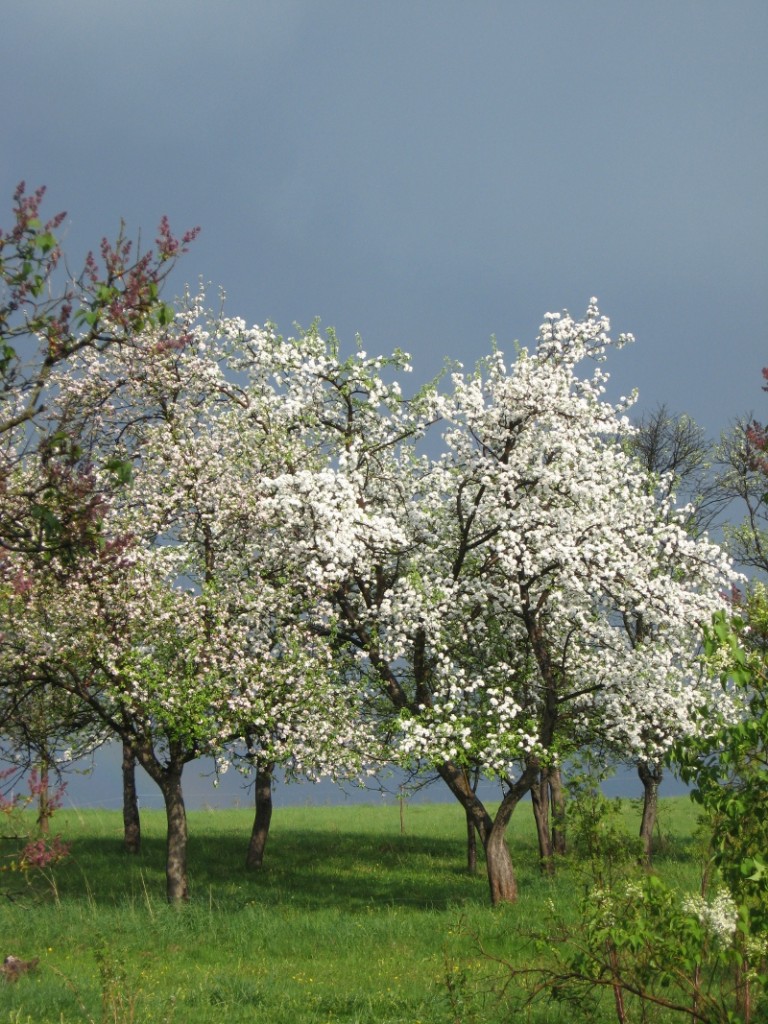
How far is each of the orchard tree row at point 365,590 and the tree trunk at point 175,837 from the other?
2.0 inches

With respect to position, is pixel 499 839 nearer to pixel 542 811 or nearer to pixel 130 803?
pixel 542 811

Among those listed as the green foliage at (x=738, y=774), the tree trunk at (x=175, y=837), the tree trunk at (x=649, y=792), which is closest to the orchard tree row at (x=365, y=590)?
the tree trunk at (x=175, y=837)

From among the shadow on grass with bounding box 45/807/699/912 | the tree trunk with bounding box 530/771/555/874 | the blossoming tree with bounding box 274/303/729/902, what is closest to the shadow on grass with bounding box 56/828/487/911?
the shadow on grass with bounding box 45/807/699/912

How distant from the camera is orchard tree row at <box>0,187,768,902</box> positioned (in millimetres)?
21828

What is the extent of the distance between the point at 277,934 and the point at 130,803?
504 inches

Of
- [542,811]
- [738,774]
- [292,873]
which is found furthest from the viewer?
[542,811]

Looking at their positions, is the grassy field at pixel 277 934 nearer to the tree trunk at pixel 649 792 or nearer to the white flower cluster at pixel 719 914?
the tree trunk at pixel 649 792

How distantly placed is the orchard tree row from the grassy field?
2538mm

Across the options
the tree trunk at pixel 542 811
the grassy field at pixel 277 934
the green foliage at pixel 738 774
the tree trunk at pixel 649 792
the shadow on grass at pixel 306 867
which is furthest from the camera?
the tree trunk at pixel 649 792

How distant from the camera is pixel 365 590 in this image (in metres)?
23.2

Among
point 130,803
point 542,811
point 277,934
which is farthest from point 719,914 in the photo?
point 130,803

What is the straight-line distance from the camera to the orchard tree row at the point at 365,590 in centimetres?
2183

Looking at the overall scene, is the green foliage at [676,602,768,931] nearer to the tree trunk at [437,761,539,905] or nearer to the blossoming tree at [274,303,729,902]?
the blossoming tree at [274,303,729,902]

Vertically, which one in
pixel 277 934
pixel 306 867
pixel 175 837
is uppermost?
pixel 175 837
